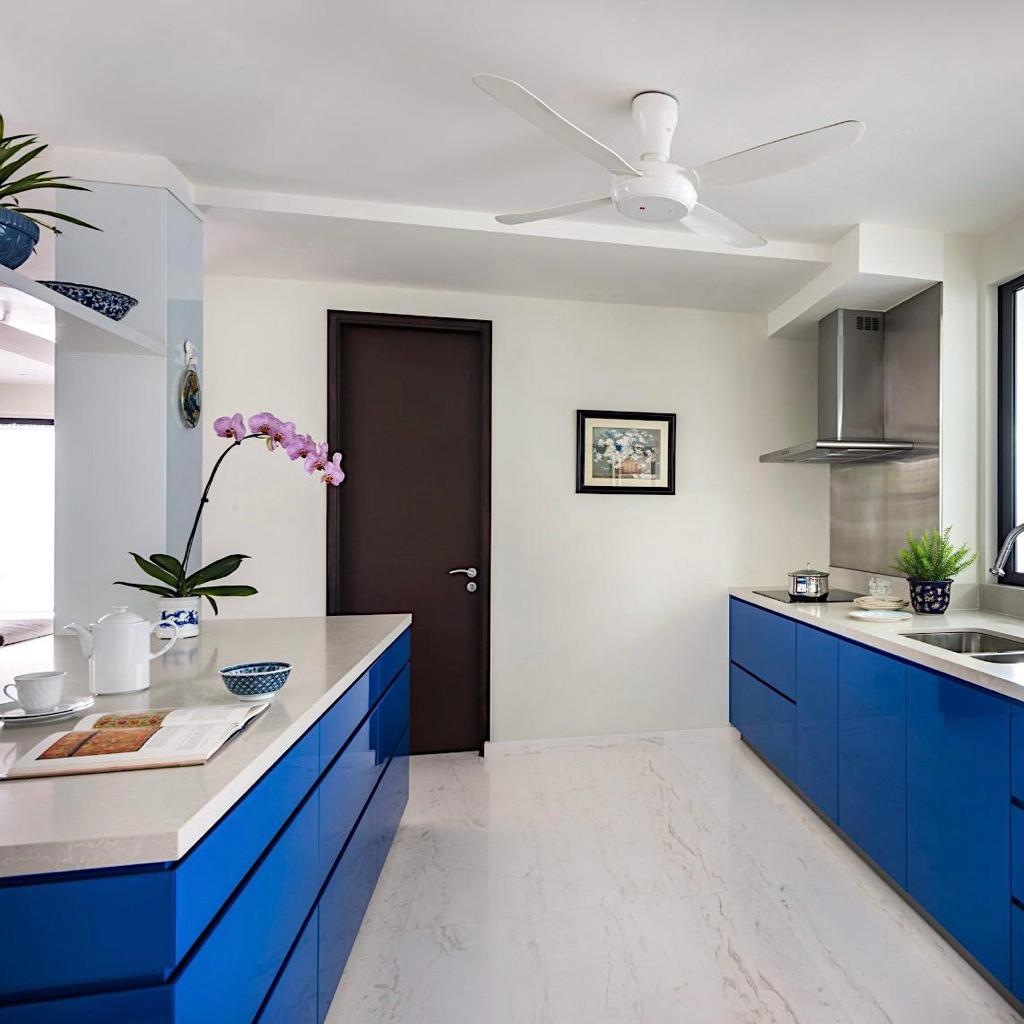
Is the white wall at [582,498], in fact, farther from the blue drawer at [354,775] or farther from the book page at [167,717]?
the book page at [167,717]

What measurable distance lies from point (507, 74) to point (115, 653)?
179cm

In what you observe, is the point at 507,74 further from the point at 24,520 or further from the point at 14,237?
the point at 24,520

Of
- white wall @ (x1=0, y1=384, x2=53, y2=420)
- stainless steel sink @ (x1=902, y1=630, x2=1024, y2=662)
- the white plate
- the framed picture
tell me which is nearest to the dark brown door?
the framed picture

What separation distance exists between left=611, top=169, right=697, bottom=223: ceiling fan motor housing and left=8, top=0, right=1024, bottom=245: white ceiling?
292 mm

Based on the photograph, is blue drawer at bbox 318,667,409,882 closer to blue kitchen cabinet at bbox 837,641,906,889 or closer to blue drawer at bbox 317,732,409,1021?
blue drawer at bbox 317,732,409,1021

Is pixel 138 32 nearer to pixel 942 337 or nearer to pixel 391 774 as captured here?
pixel 391 774

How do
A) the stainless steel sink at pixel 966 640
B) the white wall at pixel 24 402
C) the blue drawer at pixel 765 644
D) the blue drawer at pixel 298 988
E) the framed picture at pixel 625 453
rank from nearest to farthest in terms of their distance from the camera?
1. the blue drawer at pixel 298 988
2. the stainless steel sink at pixel 966 640
3. the blue drawer at pixel 765 644
4. the framed picture at pixel 625 453
5. the white wall at pixel 24 402

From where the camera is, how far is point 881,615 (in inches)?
103

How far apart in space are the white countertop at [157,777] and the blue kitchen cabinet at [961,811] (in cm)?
169

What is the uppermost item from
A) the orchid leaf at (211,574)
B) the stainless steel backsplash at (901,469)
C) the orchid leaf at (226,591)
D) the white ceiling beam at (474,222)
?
the white ceiling beam at (474,222)

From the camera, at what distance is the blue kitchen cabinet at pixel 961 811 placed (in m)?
1.69

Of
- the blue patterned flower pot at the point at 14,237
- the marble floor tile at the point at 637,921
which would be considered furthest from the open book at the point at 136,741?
the blue patterned flower pot at the point at 14,237

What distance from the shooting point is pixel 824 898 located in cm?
213

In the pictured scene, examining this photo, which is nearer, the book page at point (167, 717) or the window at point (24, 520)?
the book page at point (167, 717)
